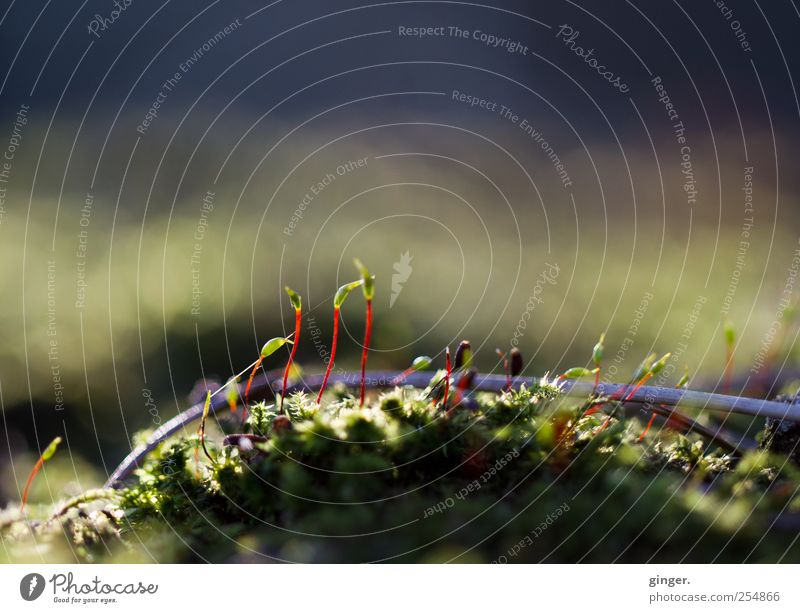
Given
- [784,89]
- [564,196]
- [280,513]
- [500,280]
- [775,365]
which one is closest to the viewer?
[280,513]

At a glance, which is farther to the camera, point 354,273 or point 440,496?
point 354,273

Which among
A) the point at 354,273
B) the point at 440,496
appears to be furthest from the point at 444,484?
the point at 354,273

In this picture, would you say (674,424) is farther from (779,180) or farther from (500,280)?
(779,180)

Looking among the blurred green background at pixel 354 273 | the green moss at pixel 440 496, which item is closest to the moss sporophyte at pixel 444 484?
the green moss at pixel 440 496

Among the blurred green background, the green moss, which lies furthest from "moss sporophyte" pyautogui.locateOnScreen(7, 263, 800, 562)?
the blurred green background

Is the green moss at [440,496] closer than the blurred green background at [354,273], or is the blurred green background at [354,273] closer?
the green moss at [440,496]

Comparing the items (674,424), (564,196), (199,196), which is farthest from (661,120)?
(674,424)

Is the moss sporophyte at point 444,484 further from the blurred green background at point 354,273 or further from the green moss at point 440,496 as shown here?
the blurred green background at point 354,273

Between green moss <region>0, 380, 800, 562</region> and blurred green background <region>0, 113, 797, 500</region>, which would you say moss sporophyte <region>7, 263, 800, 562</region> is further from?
blurred green background <region>0, 113, 797, 500</region>

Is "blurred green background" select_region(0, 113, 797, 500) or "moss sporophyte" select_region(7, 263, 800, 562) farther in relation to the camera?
"blurred green background" select_region(0, 113, 797, 500)

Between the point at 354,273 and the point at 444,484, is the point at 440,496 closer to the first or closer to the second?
the point at 444,484

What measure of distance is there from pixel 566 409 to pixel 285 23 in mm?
3118

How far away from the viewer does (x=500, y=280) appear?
2561 mm

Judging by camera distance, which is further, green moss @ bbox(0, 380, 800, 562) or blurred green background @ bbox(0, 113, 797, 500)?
blurred green background @ bbox(0, 113, 797, 500)
